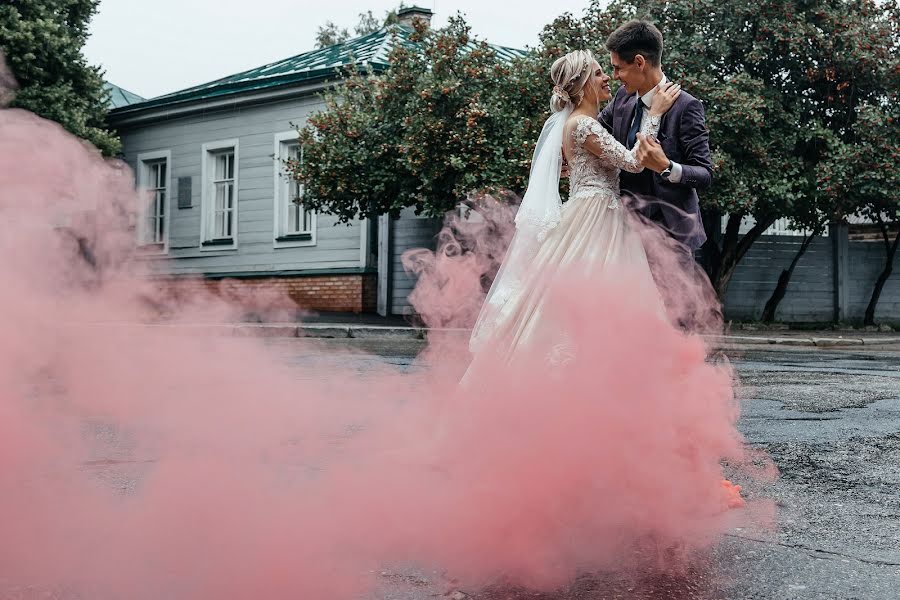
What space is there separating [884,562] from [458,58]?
14.1 metres

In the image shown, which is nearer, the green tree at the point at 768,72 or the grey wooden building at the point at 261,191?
the green tree at the point at 768,72

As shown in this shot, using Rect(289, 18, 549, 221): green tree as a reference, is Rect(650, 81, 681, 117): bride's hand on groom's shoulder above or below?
below

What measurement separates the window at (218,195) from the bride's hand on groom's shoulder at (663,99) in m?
19.5

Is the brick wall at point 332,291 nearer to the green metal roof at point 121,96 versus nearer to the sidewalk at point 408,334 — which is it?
the sidewalk at point 408,334

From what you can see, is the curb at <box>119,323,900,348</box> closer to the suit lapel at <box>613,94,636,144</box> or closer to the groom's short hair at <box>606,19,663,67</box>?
the suit lapel at <box>613,94,636,144</box>

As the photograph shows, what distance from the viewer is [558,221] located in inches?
163

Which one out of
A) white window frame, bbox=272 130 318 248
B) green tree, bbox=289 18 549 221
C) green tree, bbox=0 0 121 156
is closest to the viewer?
green tree, bbox=289 18 549 221

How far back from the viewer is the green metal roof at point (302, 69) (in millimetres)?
20500

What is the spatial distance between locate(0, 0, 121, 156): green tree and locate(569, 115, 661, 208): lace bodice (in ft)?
56.8

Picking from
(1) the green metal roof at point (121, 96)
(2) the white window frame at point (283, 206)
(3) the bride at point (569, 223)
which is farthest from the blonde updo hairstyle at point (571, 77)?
(1) the green metal roof at point (121, 96)

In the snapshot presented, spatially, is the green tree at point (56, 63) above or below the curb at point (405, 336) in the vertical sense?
above

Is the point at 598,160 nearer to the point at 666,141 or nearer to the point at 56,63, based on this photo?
the point at 666,141

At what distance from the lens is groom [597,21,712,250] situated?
393 cm

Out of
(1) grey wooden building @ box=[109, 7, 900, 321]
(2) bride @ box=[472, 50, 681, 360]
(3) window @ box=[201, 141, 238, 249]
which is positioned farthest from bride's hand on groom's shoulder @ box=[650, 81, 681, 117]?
(3) window @ box=[201, 141, 238, 249]
